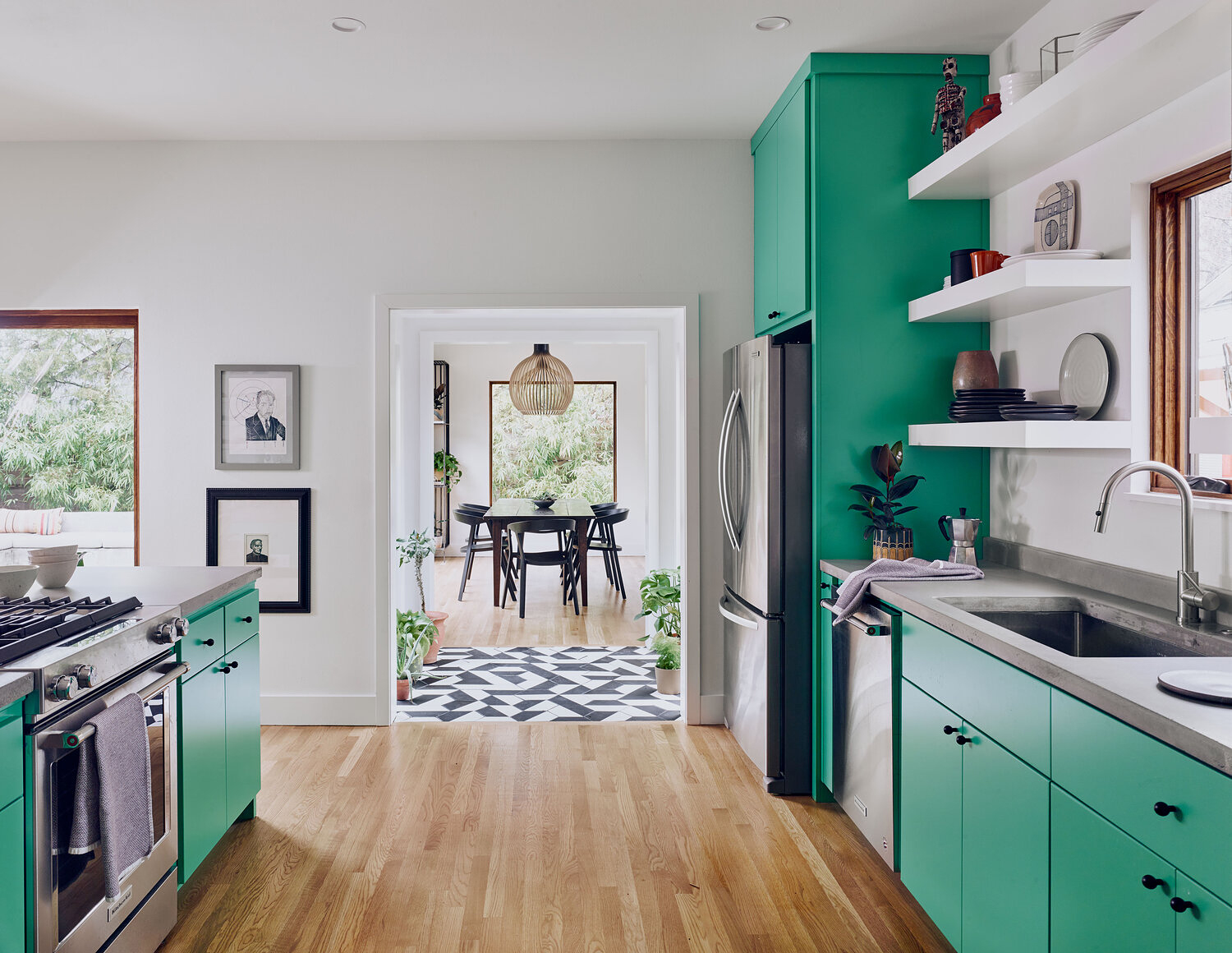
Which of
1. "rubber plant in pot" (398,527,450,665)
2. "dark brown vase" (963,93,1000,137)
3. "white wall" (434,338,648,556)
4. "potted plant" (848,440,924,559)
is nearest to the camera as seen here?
"dark brown vase" (963,93,1000,137)

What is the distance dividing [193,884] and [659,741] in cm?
185

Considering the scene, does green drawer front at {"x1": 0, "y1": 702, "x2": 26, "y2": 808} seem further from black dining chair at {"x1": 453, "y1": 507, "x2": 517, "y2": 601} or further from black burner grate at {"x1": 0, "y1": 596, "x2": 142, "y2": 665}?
black dining chair at {"x1": 453, "y1": 507, "x2": 517, "y2": 601}

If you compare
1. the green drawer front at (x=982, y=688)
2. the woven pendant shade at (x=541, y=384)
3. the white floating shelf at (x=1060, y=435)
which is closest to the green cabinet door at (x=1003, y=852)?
the green drawer front at (x=982, y=688)

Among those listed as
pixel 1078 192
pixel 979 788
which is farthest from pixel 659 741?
pixel 1078 192

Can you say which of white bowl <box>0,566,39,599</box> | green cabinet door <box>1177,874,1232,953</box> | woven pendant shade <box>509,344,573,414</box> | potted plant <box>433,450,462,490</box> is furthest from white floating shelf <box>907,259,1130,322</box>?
potted plant <box>433,450,462,490</box>

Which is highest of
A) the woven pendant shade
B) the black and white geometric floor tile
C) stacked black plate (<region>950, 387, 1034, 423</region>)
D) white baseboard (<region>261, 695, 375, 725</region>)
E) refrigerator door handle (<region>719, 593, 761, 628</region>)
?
the woven pendant shade

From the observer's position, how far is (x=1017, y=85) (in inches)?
93.1

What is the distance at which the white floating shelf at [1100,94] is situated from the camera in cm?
171

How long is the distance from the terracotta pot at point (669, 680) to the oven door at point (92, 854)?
2.54m

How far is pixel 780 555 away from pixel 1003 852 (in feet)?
4.64

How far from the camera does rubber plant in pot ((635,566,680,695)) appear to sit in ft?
14.0

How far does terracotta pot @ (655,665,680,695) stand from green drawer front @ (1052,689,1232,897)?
9.32 ft

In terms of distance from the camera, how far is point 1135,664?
150cm

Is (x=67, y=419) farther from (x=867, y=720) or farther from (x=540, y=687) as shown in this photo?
(x=867, y=720)
